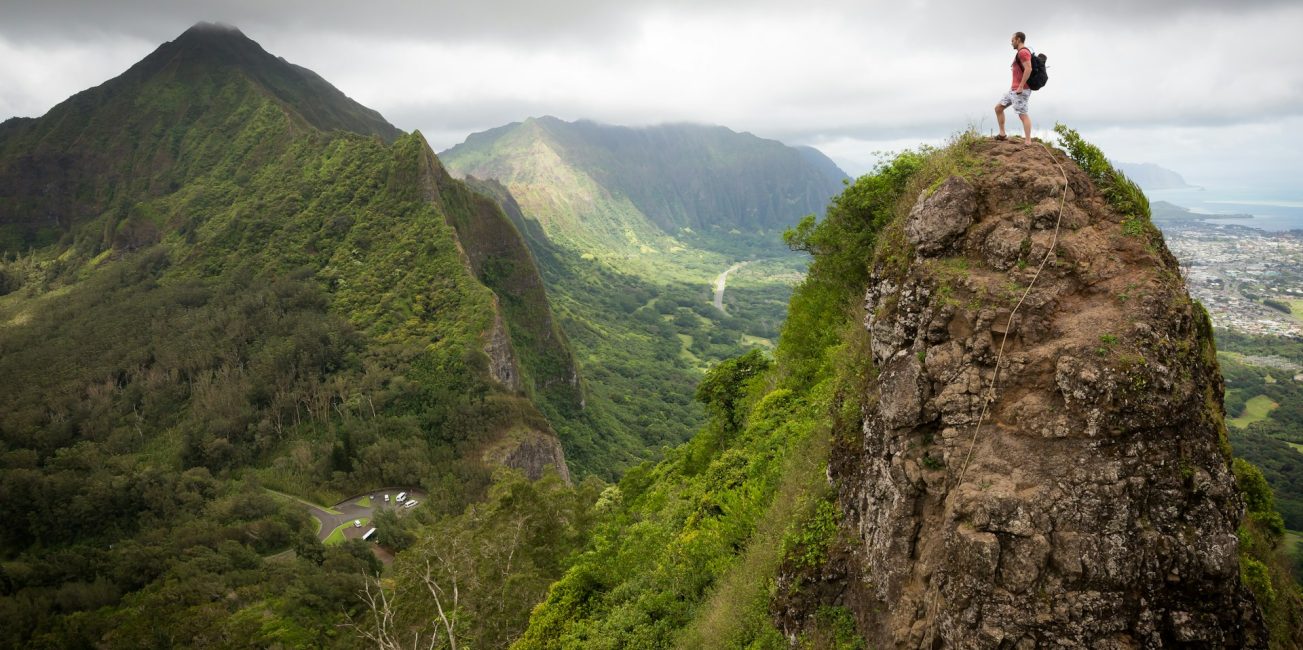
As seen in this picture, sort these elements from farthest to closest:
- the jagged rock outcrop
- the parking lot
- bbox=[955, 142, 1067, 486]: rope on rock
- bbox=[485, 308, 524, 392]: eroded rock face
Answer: bbox=[485, 308, 524, 392]: eroded rock face
the jagged rock outcrop
the parking lot
bbox=[955, 142, 1067, 486]: rope on rock

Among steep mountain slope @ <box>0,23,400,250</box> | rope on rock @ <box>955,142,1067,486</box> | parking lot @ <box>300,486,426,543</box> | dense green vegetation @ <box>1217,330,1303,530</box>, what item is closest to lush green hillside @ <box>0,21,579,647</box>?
steep mountain slope @ <box>0,23,400,250</box>

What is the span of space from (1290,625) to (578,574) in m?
19.2

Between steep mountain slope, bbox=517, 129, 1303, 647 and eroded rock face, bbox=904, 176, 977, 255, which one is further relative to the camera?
eroded rock face, bbox=904, 176, 977, 255

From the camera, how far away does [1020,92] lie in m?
13.9

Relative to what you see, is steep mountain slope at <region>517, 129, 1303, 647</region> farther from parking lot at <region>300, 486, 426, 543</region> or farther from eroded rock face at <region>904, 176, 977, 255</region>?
parking lot at <region>300, 486, 426, 543</region>

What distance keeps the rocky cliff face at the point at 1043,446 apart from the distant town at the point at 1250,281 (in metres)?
89.7

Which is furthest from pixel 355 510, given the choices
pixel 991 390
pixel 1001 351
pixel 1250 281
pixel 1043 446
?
pixel 1250 281

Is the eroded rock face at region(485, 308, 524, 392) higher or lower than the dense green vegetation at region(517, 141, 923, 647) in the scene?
lower

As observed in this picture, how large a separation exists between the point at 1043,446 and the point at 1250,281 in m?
132

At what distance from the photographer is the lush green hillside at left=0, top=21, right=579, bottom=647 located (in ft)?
185

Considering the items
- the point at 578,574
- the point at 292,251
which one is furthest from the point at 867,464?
the point at 292,251

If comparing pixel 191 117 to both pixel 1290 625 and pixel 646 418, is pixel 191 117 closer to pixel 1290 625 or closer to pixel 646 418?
pixel 646 418

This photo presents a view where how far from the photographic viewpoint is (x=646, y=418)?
5079 inches

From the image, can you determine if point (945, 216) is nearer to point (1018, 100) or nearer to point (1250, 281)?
point (1018, 100)
